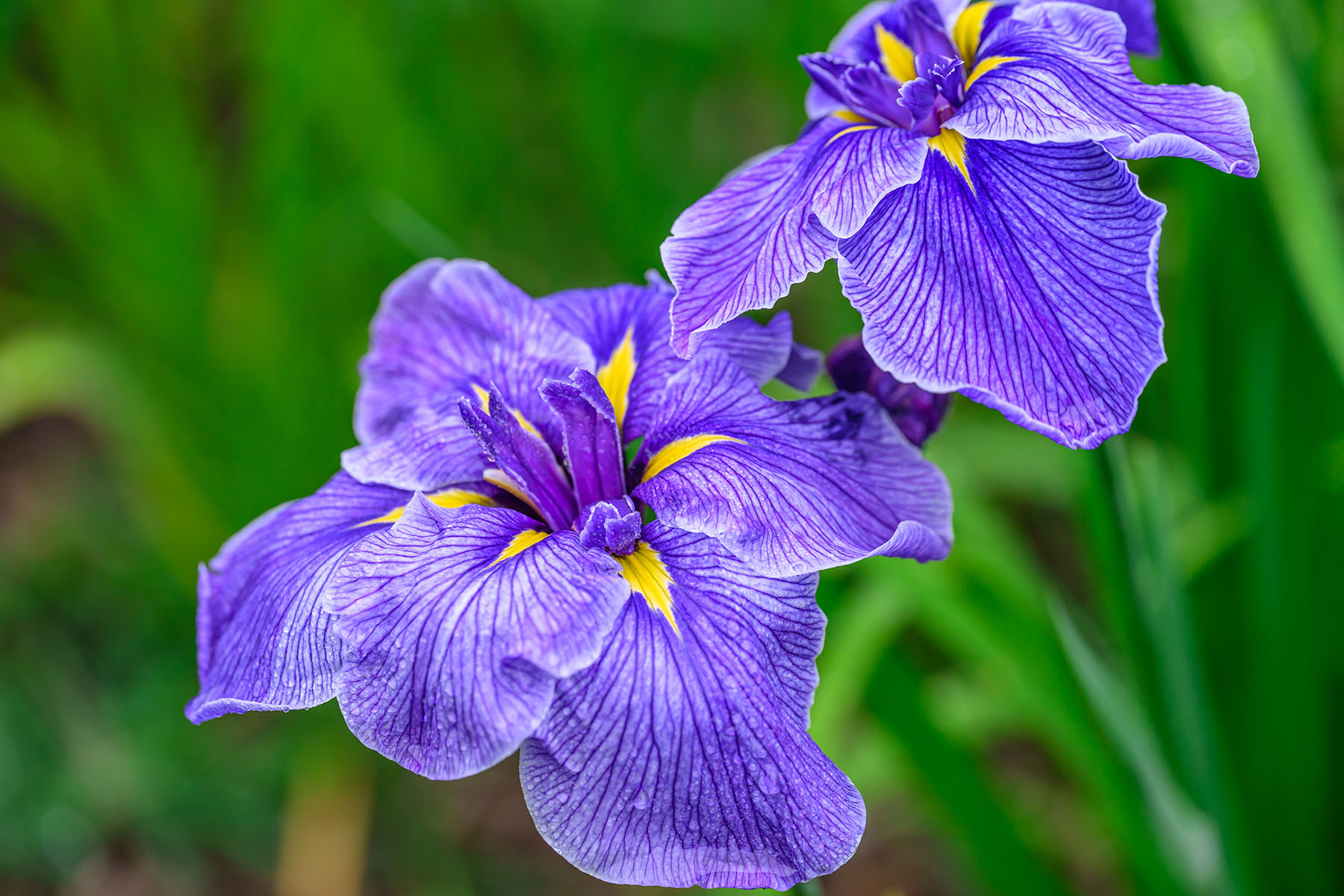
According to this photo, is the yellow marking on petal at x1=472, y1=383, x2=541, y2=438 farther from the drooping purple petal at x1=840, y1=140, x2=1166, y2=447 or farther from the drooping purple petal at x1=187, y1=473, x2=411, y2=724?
the drooping purple petal at x1=840, y1=140, x2=1166, y2=447

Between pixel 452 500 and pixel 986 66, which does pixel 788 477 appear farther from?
pixel 986 66

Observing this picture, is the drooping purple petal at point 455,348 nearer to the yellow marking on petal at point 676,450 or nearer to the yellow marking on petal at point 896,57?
the yellow marking on petal at point 676,450

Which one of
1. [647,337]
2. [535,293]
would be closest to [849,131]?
[647,337]

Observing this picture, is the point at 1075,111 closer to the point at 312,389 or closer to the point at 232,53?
the point at 312,389

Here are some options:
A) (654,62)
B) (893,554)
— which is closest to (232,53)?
(654,62)

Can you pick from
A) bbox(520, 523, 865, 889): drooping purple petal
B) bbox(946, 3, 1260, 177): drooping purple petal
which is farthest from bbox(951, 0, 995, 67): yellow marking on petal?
A: bbox(520, 523, 865, 889): drooping purple petal
